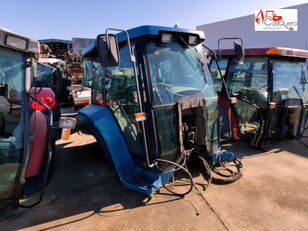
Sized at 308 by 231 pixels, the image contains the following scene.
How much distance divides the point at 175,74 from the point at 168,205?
170 centimetres

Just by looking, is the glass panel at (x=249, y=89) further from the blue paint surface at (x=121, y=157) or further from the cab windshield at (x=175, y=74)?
the blue paint surface at (x=121, y=157)

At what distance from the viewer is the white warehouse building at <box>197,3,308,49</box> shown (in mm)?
13070

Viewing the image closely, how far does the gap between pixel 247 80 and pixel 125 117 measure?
3.16 m


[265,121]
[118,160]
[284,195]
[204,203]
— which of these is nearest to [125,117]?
[118,160]

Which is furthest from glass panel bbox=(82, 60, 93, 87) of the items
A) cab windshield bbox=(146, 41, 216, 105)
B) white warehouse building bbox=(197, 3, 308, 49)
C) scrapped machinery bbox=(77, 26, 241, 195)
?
white warehouse building bbox=(197, 3, 308, 49)

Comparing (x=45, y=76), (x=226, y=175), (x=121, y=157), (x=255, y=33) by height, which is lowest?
(x=226, y=175)

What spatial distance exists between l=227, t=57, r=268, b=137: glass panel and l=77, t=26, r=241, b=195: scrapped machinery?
169 centimetres

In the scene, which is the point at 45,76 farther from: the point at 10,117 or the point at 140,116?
the point at 140,116

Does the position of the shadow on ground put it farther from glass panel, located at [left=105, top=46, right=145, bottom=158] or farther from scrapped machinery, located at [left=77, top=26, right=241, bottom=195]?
glass panel, located at [left=105, top=46, right=145, bottom=158]

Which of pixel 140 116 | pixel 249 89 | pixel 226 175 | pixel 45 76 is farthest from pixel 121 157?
pixel 45 76

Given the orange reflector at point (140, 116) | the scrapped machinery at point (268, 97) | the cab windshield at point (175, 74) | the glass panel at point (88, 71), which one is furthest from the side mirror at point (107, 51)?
the glass panel at point (88, 71)

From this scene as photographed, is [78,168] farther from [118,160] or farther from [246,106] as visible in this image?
[246,106]

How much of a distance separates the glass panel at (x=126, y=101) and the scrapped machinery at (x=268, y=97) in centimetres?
203

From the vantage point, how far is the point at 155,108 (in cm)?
216
